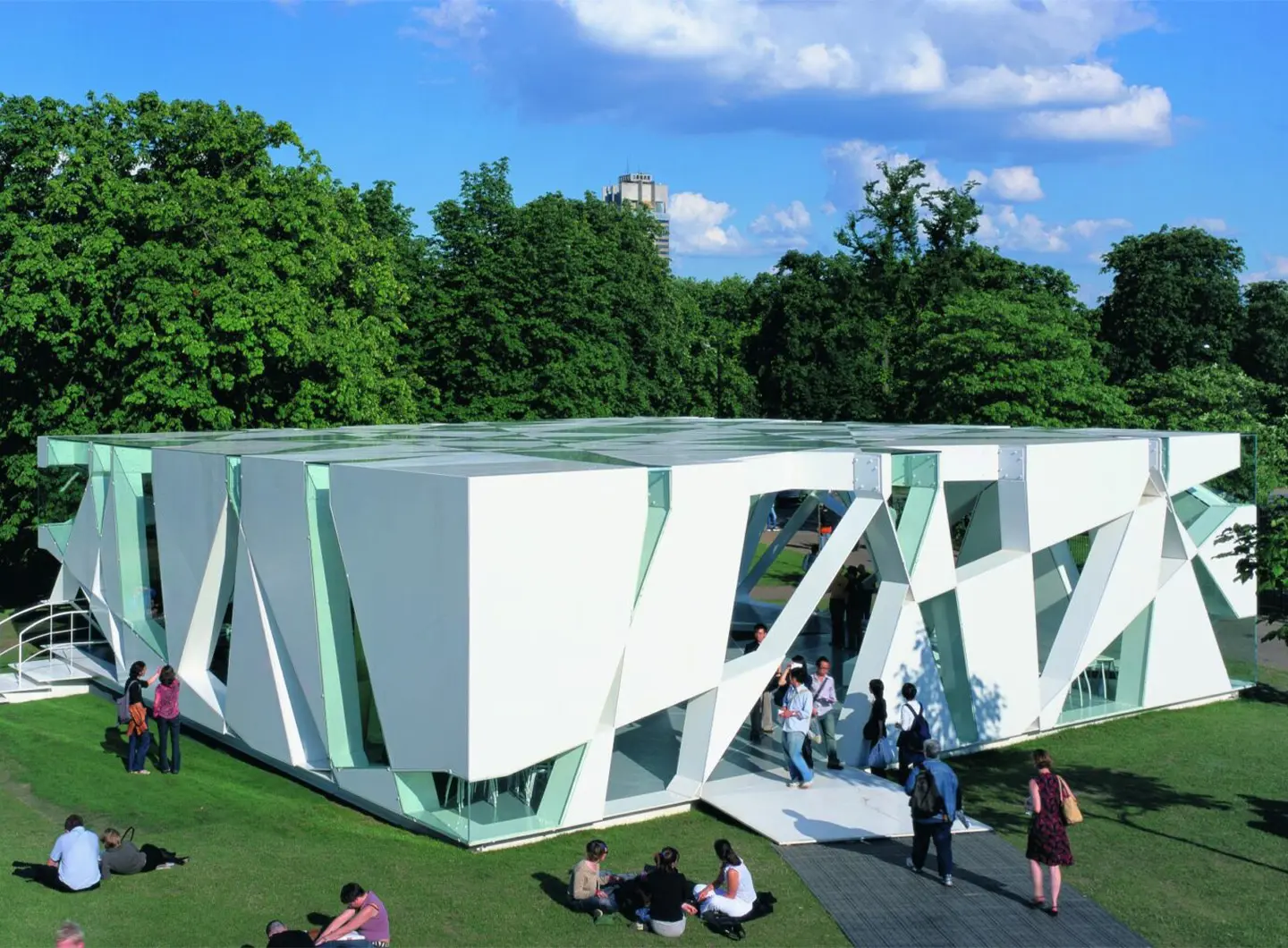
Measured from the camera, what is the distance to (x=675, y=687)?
15188 millimetres

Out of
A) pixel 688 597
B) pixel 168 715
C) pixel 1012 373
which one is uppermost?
pixel 1012 373

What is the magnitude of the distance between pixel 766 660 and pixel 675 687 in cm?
168

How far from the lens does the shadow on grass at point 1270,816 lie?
15.2 metres

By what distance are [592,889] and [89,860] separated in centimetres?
503

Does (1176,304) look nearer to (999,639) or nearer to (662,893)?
(999,639)

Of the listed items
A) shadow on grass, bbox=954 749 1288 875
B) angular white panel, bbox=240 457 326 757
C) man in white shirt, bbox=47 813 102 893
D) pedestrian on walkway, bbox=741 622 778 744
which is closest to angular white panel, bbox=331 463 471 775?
angular white panel, bbox=240 457 326 757

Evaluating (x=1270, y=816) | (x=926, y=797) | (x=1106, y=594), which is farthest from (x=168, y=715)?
(x=1270, y=816)

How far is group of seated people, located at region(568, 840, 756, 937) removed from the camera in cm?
1177

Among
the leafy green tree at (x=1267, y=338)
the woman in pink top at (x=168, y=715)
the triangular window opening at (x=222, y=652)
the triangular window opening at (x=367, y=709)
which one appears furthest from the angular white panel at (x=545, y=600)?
the leafy green tree at (x=1267, y=338)

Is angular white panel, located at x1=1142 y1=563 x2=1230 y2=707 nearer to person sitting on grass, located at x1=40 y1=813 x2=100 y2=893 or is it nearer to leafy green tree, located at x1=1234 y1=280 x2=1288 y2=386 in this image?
person sitting on grass, located at x1=40 y1=813 x2=100 y2=893

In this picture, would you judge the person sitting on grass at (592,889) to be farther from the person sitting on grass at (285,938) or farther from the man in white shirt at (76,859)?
the man in white shirt at (76,859)

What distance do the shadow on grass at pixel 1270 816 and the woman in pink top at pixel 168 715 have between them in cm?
1373

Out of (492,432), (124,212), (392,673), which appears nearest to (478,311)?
(124,212)

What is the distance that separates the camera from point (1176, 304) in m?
58.5
